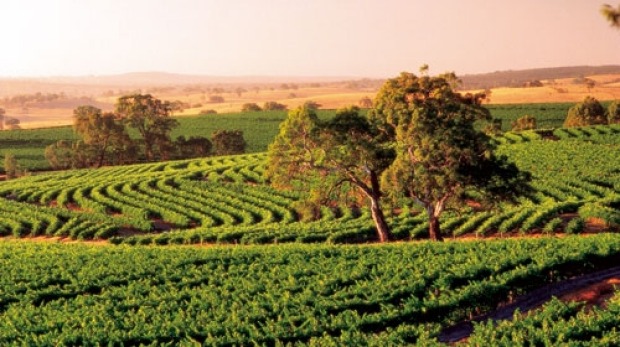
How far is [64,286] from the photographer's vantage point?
28.0 metres

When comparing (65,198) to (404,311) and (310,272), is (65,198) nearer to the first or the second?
(310,272)

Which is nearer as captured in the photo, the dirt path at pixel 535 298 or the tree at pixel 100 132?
the dirt path at pixel 535 298

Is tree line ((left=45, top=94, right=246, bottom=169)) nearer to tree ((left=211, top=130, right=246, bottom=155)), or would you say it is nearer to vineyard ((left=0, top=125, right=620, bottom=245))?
tree ((left=211, top=130, right=246, bottom=155))

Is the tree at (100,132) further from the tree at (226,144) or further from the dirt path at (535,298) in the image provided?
the dirt path at (535,298)

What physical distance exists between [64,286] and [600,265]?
22.2 metres

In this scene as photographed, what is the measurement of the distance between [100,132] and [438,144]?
7252 centimetres

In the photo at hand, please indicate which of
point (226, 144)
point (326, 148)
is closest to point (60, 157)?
point (226, 144)

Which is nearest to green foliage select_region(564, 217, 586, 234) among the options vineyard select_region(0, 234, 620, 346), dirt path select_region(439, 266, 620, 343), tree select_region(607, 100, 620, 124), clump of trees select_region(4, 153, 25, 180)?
vineyard select_region(0, 234, 620, 346)

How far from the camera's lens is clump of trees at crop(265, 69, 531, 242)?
31.9 meters

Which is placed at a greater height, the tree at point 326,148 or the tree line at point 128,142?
the tree at point 326,148

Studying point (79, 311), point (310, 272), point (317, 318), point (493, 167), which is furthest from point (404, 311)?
point (493, 167)

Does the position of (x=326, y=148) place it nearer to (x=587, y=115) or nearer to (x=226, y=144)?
(x=226, y=144)

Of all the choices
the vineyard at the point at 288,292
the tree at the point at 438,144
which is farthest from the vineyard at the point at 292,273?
the tree at the point at 438,144

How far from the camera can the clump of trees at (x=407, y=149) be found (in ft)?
105
